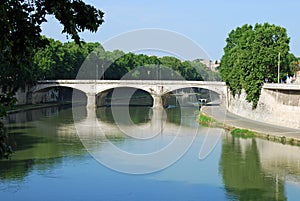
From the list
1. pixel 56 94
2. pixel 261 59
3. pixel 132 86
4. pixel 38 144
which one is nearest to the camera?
pixel 38 144

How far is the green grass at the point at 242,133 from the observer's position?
27000 millimetres

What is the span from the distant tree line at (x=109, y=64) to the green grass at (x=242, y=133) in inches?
652

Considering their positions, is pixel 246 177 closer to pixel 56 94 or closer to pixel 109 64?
pixel 56 94

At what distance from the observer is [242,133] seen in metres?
27.5

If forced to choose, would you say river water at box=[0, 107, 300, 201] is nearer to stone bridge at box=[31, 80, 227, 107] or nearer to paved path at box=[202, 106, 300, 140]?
paved path at box=[202, 106, 300, 140]

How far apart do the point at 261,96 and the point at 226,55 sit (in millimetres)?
13083

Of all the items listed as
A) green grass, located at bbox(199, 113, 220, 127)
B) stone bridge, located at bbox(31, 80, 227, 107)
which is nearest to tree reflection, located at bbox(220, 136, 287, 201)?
green grass, located at bbox(199, 113, 220, 127)

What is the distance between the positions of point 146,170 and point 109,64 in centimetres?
4772

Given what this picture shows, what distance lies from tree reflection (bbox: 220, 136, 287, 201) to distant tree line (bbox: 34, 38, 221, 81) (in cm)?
2085

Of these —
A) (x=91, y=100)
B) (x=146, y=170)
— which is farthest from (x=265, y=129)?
(x=91, y=100)

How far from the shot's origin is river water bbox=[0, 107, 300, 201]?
15.3 meters

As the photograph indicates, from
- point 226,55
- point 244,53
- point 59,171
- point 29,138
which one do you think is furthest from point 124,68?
point 59,171

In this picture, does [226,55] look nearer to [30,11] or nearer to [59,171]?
[59,171]

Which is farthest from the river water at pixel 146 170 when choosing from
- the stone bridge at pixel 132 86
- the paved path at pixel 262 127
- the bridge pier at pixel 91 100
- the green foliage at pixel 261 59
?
the bridge pier at pixel 91 100
